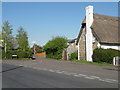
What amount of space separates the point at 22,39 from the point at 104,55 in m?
31.6

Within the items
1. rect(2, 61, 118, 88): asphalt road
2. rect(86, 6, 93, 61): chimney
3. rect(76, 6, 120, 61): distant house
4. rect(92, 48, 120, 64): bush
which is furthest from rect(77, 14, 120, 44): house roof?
rect(2, 61, 118, 88): asphalt road

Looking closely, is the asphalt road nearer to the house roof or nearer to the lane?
the lane

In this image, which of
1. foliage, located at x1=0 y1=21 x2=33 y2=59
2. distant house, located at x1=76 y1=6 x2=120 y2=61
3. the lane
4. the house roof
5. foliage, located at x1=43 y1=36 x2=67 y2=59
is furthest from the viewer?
foliage, located at x1=43 y1=36 x2=67 y2=59

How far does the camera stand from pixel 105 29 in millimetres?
33250

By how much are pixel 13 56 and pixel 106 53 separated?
73.9ft

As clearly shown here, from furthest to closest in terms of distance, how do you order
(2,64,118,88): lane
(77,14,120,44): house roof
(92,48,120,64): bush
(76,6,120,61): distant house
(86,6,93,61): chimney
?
(86,6,93,61): chimney
(76,6,120,61): distant house
(77,14,120,44): house roof
(92,48,120,64): bush
(2,64,118,88): lane

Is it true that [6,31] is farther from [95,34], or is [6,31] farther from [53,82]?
[53,82]

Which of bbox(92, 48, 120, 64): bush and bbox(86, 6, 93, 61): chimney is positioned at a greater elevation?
bbox(86, 6, 93, 61): chimney

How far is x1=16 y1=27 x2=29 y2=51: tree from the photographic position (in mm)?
54125

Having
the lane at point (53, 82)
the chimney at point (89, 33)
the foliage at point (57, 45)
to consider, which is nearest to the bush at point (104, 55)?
the chimney at point (89, 33)

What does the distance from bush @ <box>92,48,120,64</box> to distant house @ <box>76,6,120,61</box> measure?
6.68ft

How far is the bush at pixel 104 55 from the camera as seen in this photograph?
1040 inches

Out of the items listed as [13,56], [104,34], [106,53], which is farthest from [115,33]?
[13,56]

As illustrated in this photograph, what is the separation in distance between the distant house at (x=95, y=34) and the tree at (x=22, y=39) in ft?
72.2
